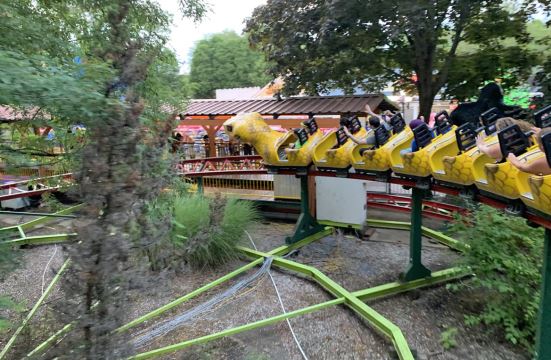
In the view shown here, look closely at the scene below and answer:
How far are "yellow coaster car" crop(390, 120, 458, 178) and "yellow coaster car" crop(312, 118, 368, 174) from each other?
0.98 m

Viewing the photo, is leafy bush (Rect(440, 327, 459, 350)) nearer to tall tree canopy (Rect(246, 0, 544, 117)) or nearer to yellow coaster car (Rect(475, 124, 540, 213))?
yellow coaster car (Rect(475, 124, 540, 213))

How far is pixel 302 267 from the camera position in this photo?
A: 4.89 metres

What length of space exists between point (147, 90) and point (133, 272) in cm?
208

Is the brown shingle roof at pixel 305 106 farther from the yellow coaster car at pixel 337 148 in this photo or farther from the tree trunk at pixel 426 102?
the yellow coaster car at pixel 337 148

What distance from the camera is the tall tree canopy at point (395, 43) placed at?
246 inches

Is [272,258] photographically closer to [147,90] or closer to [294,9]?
[147,90]

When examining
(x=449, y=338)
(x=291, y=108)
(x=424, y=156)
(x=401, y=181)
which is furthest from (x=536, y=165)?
(x=291, y=108)

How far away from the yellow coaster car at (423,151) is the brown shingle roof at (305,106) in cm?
280

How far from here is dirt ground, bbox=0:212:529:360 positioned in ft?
11.1

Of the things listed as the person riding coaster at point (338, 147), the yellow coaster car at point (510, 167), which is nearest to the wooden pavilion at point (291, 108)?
the person riding coaster at point (338, 147)

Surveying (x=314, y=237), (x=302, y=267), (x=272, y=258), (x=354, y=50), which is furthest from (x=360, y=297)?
(x=354, y=50)

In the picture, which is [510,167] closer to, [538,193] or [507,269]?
[538,193]

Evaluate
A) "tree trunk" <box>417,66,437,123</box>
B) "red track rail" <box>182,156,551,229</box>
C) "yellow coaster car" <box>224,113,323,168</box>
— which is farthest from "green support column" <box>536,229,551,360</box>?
"tree trunk" <box>417,66,437,123</box>

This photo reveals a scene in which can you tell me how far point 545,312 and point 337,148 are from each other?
308 cm
